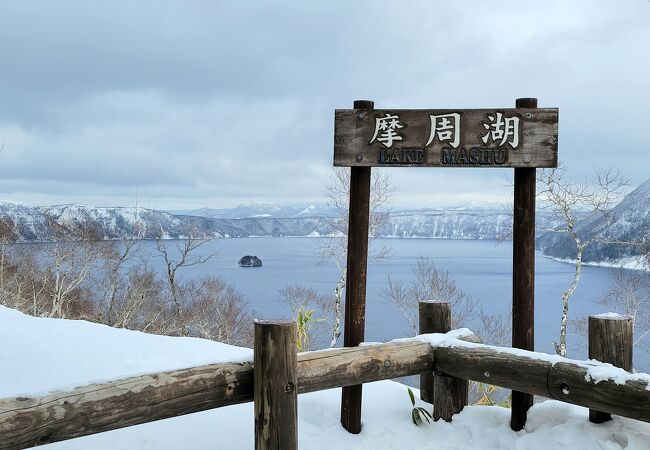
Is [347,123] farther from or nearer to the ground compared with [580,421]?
farther from the ground

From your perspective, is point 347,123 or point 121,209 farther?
point 121,209

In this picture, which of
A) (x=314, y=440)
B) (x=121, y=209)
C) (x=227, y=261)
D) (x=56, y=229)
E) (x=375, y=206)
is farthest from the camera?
(x=227, y=261)

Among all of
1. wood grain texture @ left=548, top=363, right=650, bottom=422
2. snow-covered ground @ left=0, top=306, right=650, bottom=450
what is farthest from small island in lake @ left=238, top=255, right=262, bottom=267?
wood grain texture @ left=548, top=363, right=650, bottom=422

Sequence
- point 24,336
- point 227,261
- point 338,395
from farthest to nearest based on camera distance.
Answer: point 227,261 < point 24,336 < point 338,395

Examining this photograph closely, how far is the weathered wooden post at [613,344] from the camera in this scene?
3.03m

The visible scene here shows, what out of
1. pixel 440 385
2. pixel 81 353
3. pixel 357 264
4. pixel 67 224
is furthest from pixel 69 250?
pixel 440 385

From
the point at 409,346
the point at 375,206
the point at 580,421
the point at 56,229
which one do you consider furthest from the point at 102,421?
the point at 56,229

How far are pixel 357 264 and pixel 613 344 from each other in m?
1.43

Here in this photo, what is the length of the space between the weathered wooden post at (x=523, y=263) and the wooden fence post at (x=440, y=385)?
1.06 feet

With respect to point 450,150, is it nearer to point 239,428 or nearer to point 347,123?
point 347,123

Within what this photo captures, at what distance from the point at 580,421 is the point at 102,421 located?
2393mm

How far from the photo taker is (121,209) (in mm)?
38844

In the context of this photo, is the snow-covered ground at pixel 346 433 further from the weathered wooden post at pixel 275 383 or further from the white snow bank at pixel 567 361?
the white snow bank at pixel 567 361

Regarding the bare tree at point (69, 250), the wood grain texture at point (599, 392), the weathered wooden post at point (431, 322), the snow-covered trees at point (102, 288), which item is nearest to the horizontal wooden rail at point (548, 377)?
the wood grain texture at point (599, 392)
